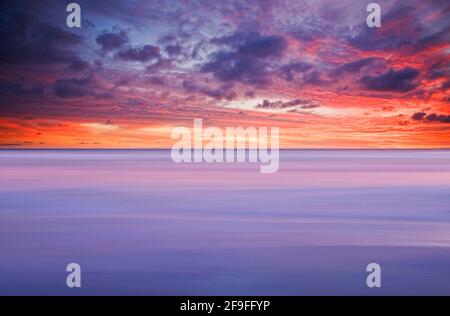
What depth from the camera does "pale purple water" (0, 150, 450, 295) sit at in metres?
7.02

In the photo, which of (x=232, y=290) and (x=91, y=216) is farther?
(x=91, y=216)

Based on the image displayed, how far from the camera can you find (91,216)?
12445 mm

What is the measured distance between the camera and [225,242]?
945 cm

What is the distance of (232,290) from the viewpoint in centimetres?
675

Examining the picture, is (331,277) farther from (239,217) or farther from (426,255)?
(239,217)

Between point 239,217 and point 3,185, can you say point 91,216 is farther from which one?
point 3,185

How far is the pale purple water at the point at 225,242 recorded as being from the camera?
7020 mm
